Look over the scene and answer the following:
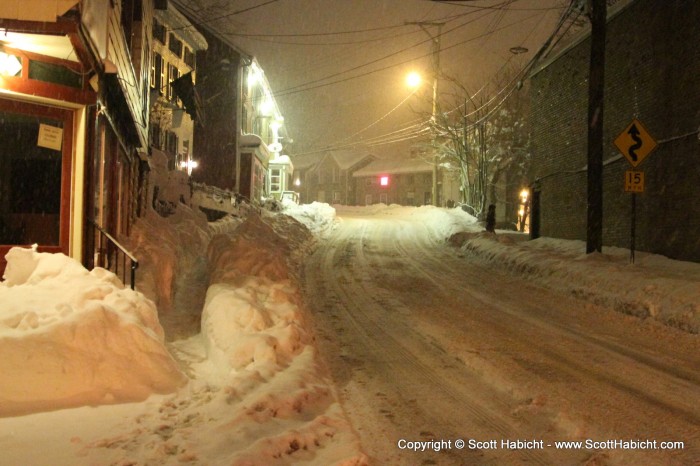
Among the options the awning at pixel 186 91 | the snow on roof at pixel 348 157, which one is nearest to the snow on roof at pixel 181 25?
the awning at pixel 186 91

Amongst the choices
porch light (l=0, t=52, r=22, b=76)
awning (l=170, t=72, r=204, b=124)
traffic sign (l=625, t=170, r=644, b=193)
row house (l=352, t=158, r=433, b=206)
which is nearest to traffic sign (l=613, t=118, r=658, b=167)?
traffic sign (l=625, t=170, r=644, b=193)

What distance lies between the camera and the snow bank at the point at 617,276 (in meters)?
10.6

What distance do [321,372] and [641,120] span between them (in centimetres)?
1435

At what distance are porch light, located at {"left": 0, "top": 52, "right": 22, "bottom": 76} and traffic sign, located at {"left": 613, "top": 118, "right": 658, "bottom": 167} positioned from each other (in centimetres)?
1196

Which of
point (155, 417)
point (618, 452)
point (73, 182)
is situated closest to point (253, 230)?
point (73, 182)

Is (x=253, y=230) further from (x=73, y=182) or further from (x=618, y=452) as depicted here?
(x=618, y=452)

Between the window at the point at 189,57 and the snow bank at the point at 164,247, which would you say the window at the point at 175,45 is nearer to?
the window at the point at 189,57

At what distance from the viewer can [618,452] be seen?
16.7 feet

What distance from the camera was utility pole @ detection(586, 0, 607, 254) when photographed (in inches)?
638

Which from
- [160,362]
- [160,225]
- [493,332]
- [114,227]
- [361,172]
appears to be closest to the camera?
[160,362]

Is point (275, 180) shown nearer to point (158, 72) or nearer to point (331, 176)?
point (158, 72)

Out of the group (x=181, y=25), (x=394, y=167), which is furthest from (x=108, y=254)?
(x=394, y=167)

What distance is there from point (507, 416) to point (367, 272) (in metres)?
11.1

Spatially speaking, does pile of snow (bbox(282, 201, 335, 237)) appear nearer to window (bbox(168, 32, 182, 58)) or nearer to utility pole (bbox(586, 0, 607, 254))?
window (bbox(168, 32, 182, 58))
